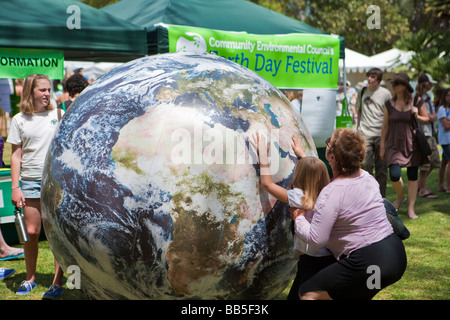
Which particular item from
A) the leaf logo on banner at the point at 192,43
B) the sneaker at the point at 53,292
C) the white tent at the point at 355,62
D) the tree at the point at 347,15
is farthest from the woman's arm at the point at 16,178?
the tree at the point at 347,15

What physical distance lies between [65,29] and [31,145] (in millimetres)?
2419

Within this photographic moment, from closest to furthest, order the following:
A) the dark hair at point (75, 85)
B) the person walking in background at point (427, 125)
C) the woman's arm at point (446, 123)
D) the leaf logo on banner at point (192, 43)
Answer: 1. the dark hair at point (75, 85)
2. the leaf logo on banner at point (192, 43)
3. the person walking in background at point (427, 125)
4. the woman's arm at point (446, 123)

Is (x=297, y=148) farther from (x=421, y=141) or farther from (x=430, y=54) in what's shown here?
(x=430, y=54)

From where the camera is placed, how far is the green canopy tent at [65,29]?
21.9 ft

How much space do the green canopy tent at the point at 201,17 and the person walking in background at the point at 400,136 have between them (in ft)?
6.89

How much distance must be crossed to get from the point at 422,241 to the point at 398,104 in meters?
2.07

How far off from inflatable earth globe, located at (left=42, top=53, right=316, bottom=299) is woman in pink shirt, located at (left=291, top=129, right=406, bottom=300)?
1.18 feet

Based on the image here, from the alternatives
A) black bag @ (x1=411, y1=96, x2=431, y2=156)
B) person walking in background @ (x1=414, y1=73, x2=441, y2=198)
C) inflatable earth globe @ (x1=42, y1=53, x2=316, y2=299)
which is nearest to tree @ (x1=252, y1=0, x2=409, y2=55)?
person walking in background @ (x1=414, y1=73, x2=441, y2=198)

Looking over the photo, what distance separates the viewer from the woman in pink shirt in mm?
3480

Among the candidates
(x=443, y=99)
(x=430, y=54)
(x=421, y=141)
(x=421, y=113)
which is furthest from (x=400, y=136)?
(x=430, y=54)

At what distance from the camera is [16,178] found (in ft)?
16.6

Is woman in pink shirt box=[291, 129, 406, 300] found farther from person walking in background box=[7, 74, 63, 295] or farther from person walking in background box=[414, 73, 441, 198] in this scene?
person walking in background box=[414, 73, 441, 198]

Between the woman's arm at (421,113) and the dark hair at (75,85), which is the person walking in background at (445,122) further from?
the dark hair at (75,85)

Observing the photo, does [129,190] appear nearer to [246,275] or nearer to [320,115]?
[246,275]
